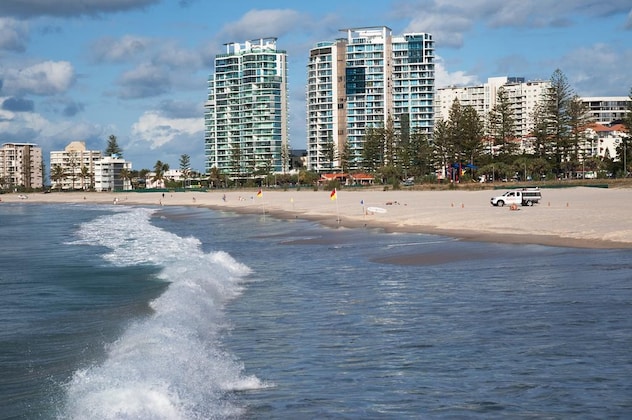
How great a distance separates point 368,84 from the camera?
168m

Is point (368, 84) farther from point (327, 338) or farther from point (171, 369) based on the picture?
point (171, 369)

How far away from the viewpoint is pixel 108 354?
12633 mm

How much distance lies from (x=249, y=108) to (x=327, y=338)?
588 ft

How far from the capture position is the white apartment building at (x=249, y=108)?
187 m

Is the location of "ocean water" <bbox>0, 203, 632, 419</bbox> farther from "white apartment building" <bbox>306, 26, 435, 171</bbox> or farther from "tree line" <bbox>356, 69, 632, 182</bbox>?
"white apartment building" <bbox>306, 26, 435, 171</bbox>

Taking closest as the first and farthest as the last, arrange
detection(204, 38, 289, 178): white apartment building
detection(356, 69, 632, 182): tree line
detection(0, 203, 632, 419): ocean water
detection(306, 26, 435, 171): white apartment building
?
1. detection(0, 203, 632, 419): ocean water
2. detection(356, 69, 632, 182): tree line
3. detection(306, 26, 435, 171): white apartment building
4. detection(204, 38, 289, 178): white apartment building

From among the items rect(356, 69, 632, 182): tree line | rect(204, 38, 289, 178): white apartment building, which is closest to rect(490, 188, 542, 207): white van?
rect(356, 69, 632, 182): tree line

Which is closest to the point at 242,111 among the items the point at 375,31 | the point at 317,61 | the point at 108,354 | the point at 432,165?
the point at 317,61

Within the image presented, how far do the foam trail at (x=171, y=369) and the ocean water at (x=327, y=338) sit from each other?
0.04 metres

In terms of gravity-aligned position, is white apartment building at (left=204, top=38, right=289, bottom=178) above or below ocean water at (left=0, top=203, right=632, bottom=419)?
above

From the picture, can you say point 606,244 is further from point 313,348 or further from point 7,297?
point 7,297

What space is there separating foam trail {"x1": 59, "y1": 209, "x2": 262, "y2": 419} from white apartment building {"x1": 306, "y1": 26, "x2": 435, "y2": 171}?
14615 cm

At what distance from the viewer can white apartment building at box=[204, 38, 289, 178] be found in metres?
187

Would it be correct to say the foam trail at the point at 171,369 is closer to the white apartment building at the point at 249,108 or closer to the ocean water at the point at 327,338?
the ocean water at the point at 327,338
